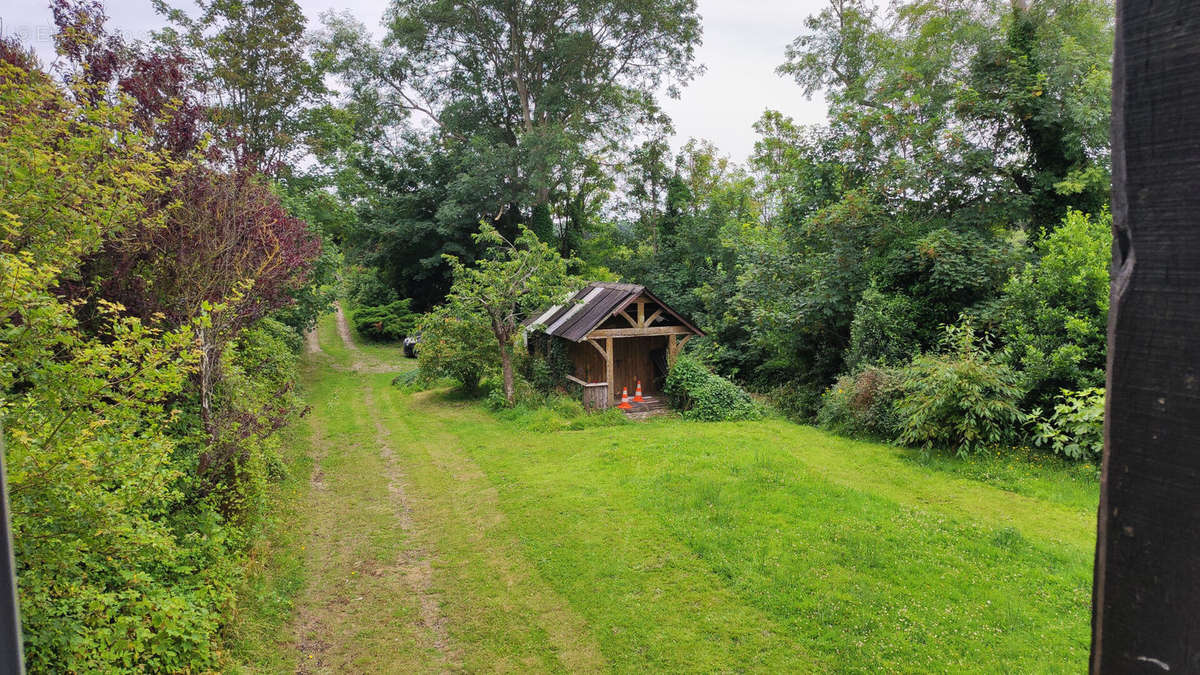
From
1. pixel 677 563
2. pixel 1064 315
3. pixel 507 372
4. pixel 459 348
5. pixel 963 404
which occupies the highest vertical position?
pixel 1064 315

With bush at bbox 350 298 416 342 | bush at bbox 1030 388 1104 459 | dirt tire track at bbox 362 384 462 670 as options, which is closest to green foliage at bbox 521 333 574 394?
dirt tire track at bbox 362 384 462 670

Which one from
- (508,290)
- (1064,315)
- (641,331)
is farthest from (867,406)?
(508,290)

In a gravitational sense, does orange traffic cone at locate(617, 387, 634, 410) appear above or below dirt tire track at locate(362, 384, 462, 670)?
above

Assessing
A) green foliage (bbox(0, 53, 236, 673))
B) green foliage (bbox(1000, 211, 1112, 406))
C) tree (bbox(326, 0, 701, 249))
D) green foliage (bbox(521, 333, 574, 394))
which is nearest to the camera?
green foliage (bbox(0, 53, 236, 673))

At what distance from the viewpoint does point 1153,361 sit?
36.2 inches

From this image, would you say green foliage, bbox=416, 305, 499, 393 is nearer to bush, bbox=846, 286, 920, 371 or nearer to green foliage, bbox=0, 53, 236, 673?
bush, bbox=846, 286, 920, 371

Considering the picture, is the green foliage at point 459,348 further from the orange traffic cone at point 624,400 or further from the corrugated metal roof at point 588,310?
the orange traffic cone at point 624,400

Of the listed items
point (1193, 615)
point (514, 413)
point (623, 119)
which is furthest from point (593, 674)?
point (623, 119)

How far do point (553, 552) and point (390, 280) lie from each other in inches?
1138

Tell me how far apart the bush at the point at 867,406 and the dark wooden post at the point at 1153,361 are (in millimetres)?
12805

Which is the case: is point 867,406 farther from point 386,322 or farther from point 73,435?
point 386,322

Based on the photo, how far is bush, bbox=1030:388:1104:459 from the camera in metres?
9.77

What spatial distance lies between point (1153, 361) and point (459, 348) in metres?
17.4

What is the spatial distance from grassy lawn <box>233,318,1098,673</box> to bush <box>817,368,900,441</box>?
4.18 feet
